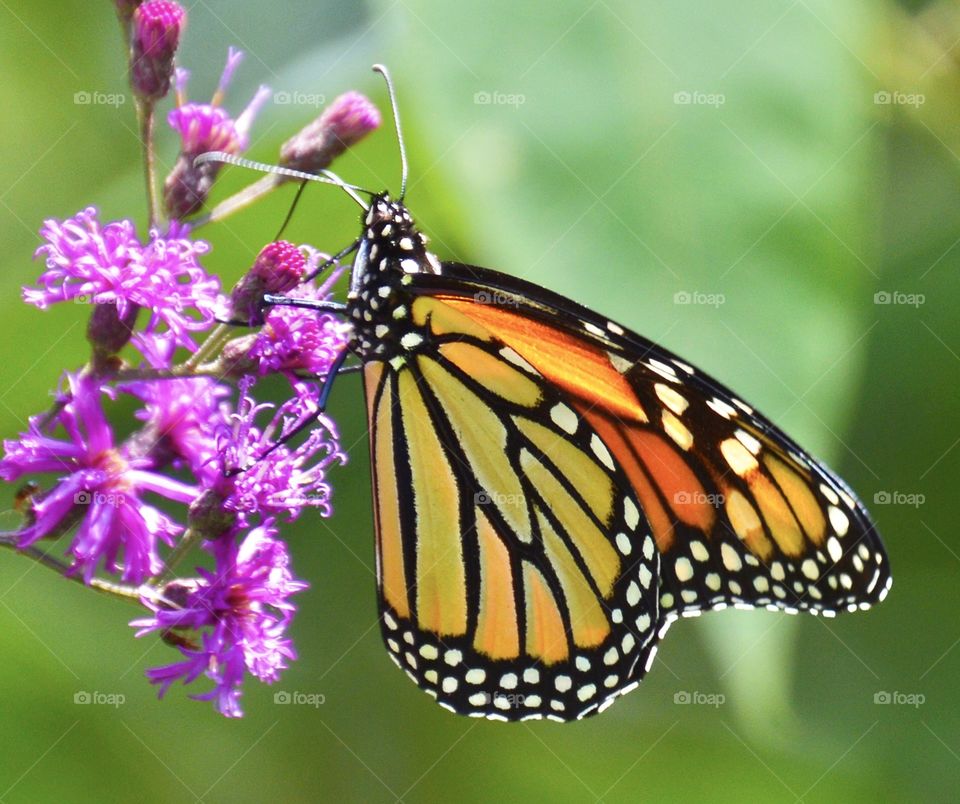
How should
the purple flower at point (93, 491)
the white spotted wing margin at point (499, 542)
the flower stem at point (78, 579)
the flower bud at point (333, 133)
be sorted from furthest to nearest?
the white spotted wing margin at point (499, 542) < the flower bud at point (333, 133) < the purple flower at point (93, 491) < the flower stem at point (78, 579)

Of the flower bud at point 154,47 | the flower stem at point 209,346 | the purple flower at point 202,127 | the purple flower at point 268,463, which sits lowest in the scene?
the purple flower at point 268,463

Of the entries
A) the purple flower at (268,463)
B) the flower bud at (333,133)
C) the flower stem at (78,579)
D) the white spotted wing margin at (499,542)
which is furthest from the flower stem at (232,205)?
the flower stem at (78,579)

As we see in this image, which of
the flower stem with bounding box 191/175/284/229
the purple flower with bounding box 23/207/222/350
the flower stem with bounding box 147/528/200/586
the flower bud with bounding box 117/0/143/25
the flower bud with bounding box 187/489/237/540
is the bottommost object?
the flower stem with bounding box 147/528/200/586

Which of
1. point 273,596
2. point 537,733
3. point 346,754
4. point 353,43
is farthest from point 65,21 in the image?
point 537,733

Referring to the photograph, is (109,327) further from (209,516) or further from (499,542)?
(499,542)

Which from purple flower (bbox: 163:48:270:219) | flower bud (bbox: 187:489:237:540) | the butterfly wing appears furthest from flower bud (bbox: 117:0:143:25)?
flower bud (bbox: 187:489:237:540)

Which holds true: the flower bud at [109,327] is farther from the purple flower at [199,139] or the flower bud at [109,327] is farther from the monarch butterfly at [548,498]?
the monarch butterfly at [548,498]

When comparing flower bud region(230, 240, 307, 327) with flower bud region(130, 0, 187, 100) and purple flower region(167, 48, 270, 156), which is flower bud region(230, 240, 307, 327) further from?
flower bud region(130, 0, 187, 100)
